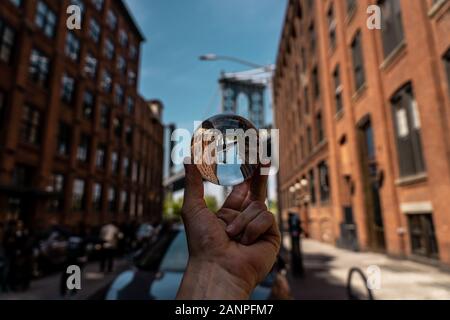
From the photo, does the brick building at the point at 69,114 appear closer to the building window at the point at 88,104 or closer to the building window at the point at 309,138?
the building window at the point at 88,104

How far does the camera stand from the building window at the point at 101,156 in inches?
1053

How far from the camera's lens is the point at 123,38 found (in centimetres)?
3272

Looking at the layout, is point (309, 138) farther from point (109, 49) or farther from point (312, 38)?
point (109, 49)

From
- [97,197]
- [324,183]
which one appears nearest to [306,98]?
[324,183]

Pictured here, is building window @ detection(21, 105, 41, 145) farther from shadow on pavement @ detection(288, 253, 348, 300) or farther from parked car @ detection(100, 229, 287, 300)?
parked car @ detection(100, 229, 287, 300)

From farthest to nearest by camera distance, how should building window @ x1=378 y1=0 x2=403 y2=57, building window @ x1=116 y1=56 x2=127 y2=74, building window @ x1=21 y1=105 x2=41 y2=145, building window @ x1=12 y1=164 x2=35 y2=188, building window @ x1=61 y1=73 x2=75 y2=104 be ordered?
building window @ x1=116 y1=56 x2=127 y2=74, building window @ x1=61 y1=73 x2=75 y2=104, building window @ x1=21 y1=105 x2=41 y2=145, building window @ x1=12 y1=164 x2=35 y2=188, building window @ x1=378 y1=0 x2=403 y2=57

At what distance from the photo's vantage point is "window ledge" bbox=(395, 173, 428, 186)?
10490 mm

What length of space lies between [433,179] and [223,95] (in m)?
33.0

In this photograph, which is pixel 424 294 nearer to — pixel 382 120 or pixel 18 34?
pixel 382 120

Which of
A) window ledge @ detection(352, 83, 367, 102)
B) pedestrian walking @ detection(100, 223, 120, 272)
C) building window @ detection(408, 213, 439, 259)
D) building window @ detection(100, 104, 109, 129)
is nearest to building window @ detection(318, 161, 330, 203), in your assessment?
window ledge @ detection(352, 83, 367, 102)

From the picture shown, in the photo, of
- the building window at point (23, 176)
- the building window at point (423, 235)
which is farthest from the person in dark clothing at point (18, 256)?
the building window at point (423, 235)

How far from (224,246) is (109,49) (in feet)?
105

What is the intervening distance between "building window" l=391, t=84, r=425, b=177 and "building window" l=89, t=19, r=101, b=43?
23.6 m
